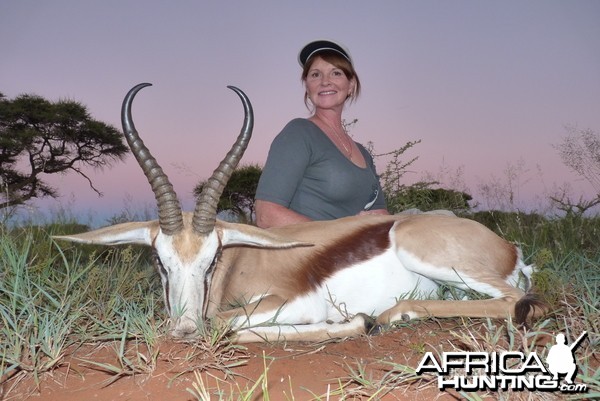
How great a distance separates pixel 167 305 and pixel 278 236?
0.83 metres

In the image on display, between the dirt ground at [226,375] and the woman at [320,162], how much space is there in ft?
6.07

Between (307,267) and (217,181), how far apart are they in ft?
3.17

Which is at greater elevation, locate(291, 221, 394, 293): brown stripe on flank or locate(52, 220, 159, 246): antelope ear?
locate(52, 220, 159, 246): antelope ear

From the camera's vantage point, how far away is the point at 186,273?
3.58 meters

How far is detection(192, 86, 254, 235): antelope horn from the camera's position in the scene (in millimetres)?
3750

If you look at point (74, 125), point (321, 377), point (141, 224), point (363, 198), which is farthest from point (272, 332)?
point (74, 125)

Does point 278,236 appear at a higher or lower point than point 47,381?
higher

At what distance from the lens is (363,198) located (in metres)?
5.85

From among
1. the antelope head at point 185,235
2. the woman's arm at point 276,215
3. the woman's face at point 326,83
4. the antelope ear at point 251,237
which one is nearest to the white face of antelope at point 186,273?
the antelope head at point 185,235

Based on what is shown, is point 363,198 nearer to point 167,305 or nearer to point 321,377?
point 167,305

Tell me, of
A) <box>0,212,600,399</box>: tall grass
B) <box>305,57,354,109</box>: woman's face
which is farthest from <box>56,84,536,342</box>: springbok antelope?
<box>305,57,354,109</box>: woman's face

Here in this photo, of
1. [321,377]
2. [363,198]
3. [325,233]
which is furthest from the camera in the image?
[363,198]

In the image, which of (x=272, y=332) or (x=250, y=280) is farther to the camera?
(x=250, y=280)

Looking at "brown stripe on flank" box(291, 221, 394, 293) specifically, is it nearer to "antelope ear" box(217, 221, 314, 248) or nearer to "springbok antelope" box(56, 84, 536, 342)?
"springbok antelope" box(56, 84, 536, 342)
